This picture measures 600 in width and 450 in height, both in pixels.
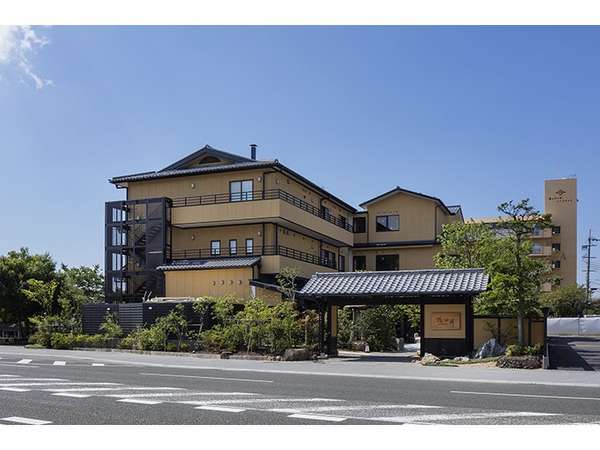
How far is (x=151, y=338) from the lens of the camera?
92.3 feet

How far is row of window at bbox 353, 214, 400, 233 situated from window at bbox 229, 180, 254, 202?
49.4 ft

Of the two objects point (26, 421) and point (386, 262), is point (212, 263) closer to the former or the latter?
point (386, 262)

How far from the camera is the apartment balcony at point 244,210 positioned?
119ft

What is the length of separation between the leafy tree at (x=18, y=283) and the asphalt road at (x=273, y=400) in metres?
22.3

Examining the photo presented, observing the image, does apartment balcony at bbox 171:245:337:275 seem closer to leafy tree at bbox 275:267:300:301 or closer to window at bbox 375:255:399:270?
leafy tree at bbox 275:267:300:301

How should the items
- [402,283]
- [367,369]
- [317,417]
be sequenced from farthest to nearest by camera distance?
[402,283] → [367,369] → [317,417]

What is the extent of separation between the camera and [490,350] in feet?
73.4

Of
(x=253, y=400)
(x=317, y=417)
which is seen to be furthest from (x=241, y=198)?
(x=317, y=417)

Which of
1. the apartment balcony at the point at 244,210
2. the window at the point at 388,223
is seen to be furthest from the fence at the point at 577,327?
the apartment balcony at the point at 244,210

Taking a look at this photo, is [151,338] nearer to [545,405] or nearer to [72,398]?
[72,398]

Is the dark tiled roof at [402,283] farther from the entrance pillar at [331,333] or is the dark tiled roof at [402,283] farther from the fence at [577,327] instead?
the fence at [577,327]

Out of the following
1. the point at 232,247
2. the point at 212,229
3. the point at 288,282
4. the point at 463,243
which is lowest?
the point at 288,282

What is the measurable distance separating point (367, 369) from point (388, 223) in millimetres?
29446

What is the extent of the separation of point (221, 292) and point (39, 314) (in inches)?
487
